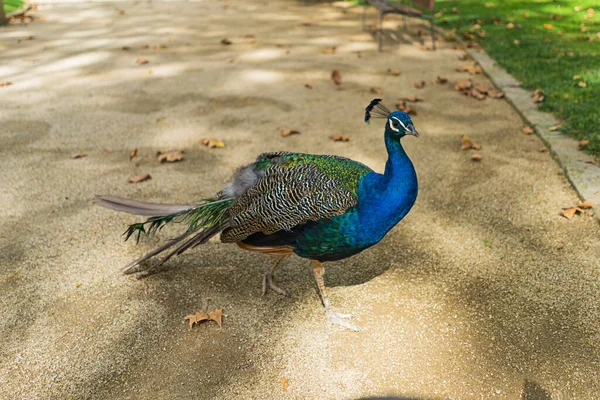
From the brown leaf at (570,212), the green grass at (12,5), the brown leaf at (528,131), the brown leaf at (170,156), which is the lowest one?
the brown leaf at (570,212)

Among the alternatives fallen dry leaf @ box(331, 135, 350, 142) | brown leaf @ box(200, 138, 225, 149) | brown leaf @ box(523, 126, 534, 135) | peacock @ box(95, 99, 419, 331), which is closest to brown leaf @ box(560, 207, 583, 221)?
brown leaf @ box(523, 126, 534, 135)

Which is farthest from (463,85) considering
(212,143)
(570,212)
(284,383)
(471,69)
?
(284,383)

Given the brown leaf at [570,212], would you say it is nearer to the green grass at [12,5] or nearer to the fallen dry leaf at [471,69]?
the fallen dry leaf at [471,69]

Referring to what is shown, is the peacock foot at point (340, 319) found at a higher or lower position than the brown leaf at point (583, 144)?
lower

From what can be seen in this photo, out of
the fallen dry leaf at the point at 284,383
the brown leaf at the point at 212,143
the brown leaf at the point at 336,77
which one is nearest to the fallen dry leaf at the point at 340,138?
the brown leaf at the point at 212,143

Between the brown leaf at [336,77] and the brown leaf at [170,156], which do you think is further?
the brown leaf at [336,77]

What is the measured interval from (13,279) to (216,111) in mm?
3409

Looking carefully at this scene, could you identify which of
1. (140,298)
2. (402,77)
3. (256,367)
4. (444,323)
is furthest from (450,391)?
(402,77)

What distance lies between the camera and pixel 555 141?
4.84 metres

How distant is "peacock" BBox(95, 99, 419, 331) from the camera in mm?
2504

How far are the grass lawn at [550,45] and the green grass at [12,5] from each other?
10.2 meters

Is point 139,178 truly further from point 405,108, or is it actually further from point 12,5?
point 12,5

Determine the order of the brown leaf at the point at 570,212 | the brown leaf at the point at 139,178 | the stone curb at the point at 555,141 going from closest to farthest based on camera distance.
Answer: the brown leaf at the point at 570,212
the stone curb at the point at 555,141
the brown leaf at the point at 139,178

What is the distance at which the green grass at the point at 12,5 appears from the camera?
1151cm
